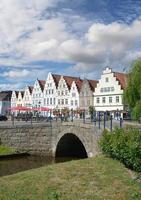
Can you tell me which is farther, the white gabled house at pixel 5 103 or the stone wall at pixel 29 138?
the white gabled house at pixel 5 103

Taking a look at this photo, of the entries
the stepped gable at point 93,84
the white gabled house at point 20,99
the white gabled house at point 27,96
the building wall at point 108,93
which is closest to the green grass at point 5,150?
the building wall at point 108,93

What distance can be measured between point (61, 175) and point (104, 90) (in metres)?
58.6

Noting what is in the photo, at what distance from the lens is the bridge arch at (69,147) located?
40.1 m

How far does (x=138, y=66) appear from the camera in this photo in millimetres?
34969

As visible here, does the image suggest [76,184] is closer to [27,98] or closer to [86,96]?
[86,96]

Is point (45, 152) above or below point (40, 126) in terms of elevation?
below

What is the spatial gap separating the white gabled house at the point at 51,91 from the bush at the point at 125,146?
67.7m

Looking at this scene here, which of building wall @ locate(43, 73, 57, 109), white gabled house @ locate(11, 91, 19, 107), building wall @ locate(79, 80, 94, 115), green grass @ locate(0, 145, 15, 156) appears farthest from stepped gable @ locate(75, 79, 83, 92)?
green grass @ locate(0, 145, 15, 156)

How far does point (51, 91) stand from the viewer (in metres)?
89.4

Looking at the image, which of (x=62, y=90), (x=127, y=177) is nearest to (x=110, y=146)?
(x=127, y=177)

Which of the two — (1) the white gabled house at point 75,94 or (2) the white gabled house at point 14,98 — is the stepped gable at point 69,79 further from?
(2) the white gabled house at point 14,98

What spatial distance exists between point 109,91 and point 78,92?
9011 millimetres

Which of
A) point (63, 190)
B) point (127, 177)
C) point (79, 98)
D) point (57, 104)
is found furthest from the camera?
point (57, 104)

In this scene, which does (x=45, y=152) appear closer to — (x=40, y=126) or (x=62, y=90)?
(x=40, y=126)
